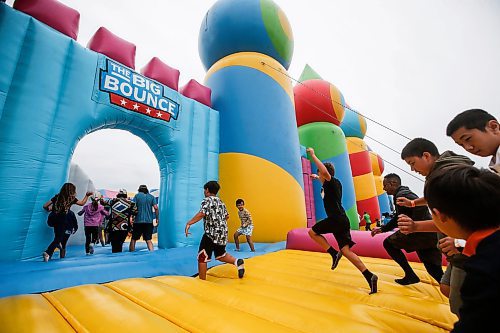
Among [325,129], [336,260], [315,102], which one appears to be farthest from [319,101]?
[336,260]

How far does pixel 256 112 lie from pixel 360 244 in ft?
11.5

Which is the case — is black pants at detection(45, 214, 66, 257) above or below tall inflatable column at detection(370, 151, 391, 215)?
below

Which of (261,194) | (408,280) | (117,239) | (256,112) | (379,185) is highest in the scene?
(256,112)

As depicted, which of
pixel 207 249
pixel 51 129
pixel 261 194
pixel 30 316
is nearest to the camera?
pixel 30 316

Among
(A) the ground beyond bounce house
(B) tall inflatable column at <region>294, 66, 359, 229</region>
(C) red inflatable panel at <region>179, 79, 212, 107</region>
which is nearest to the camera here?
(A) the ground beyond bounce house

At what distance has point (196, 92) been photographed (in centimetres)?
540

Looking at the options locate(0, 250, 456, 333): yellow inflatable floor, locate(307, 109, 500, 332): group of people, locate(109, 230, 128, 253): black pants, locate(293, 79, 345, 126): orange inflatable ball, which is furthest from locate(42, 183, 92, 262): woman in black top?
locate(293, 79, 345, 126): orange inflatable ball

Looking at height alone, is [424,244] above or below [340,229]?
below

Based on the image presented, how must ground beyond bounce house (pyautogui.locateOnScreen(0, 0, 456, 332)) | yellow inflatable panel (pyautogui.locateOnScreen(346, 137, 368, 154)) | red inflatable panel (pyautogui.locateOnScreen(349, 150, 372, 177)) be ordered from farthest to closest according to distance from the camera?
yellow inflatable panel (pyautogui.locateOnScreen(346, 137, 368, 154)), red inflatable panel (pyautogui.locateOnScreen(349, 150, 372, 177)), ground beyond bounce house (pyautogui.locateOnScreen(0, 0, 456, 332))

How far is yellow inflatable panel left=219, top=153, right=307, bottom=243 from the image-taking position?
5.04 meters

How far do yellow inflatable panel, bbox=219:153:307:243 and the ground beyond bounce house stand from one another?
3cm

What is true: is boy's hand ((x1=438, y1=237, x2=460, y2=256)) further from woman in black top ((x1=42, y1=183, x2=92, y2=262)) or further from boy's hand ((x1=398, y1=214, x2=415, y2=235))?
woman in black top ((x1=42, y1=183, x2=92, y2=262))

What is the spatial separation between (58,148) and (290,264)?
3.33 metres

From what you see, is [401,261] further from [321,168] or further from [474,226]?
[474,226]
